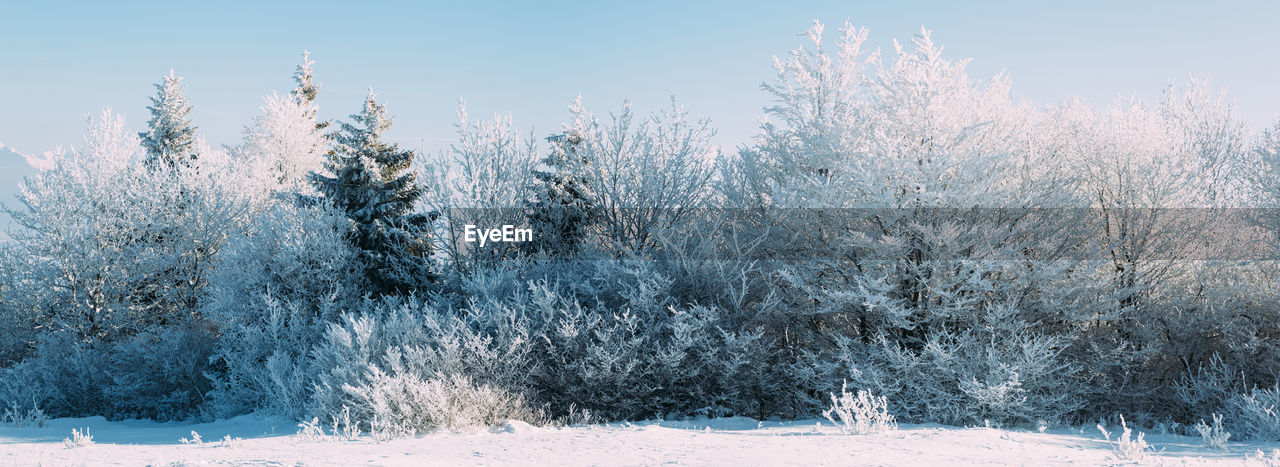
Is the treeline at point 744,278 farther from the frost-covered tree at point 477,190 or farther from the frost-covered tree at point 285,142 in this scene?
the frost-covered tree at point 285,142

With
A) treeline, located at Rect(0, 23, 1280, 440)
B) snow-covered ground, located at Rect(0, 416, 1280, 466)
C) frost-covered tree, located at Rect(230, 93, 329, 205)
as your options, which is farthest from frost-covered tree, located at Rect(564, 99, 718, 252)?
frost-covered tree, located at Rect(230, 93, 329, 205)

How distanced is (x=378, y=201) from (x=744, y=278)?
1094cm

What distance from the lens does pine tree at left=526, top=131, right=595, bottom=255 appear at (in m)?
19.3

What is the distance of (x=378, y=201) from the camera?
19.2m

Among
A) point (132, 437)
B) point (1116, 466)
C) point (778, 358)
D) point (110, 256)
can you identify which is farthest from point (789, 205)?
point (110, 256)

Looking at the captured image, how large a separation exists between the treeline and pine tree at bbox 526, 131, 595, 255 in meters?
0.25

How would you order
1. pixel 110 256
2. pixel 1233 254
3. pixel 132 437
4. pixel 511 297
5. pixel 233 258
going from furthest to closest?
pixel 110 256 < pixel 233 258 < pixel 1233 254 < pixel 511 297 < pixel 132 437

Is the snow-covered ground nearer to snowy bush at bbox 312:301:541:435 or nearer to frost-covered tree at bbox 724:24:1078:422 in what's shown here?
snowy bush at bbox 312:301:541:435

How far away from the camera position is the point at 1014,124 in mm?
13523

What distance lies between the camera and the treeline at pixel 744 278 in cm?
1145

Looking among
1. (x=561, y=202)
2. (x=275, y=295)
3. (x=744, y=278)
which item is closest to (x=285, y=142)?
(x=561, y=202)

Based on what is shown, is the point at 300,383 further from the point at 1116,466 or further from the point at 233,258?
the point at 1116,466

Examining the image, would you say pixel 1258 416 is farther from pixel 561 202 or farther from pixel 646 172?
pixel 561 202

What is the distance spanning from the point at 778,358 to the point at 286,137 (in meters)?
19.7
